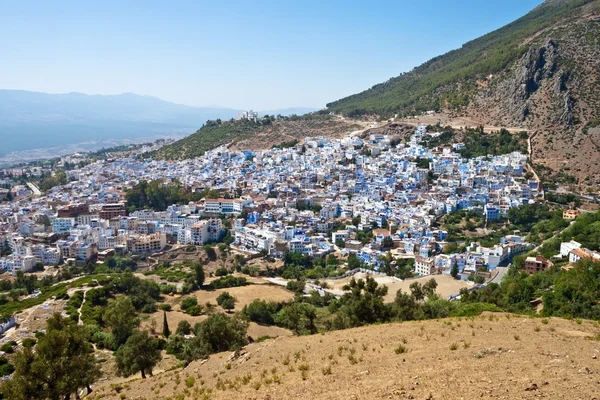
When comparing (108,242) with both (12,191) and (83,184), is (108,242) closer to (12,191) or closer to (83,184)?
(83,184)

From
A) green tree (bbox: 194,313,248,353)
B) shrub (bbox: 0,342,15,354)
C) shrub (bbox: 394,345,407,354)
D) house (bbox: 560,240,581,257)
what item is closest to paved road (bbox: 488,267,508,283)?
house (bbox: 560,240,581,257)

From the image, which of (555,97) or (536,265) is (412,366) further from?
(555,97)

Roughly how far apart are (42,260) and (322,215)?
20.7 m

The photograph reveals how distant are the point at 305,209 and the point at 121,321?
975 inches

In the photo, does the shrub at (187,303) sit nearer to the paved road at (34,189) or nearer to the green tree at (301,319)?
the green tree at (301,319)

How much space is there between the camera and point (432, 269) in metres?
27.1

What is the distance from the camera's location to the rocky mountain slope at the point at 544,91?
4250 cm

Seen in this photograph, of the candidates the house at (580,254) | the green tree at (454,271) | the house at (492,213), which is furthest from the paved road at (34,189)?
the house at (580,254)

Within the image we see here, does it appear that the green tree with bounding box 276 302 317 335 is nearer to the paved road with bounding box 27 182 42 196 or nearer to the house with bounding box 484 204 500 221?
the house with bounding box 484 204 500 221

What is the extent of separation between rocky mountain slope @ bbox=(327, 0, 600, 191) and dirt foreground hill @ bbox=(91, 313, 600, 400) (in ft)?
115

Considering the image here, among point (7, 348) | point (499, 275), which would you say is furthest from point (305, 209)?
point (7, 348)

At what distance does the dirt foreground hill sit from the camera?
220 inches

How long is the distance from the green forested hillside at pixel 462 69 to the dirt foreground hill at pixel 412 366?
5186 centimetres

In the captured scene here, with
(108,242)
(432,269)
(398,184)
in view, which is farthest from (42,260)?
(398,184)
